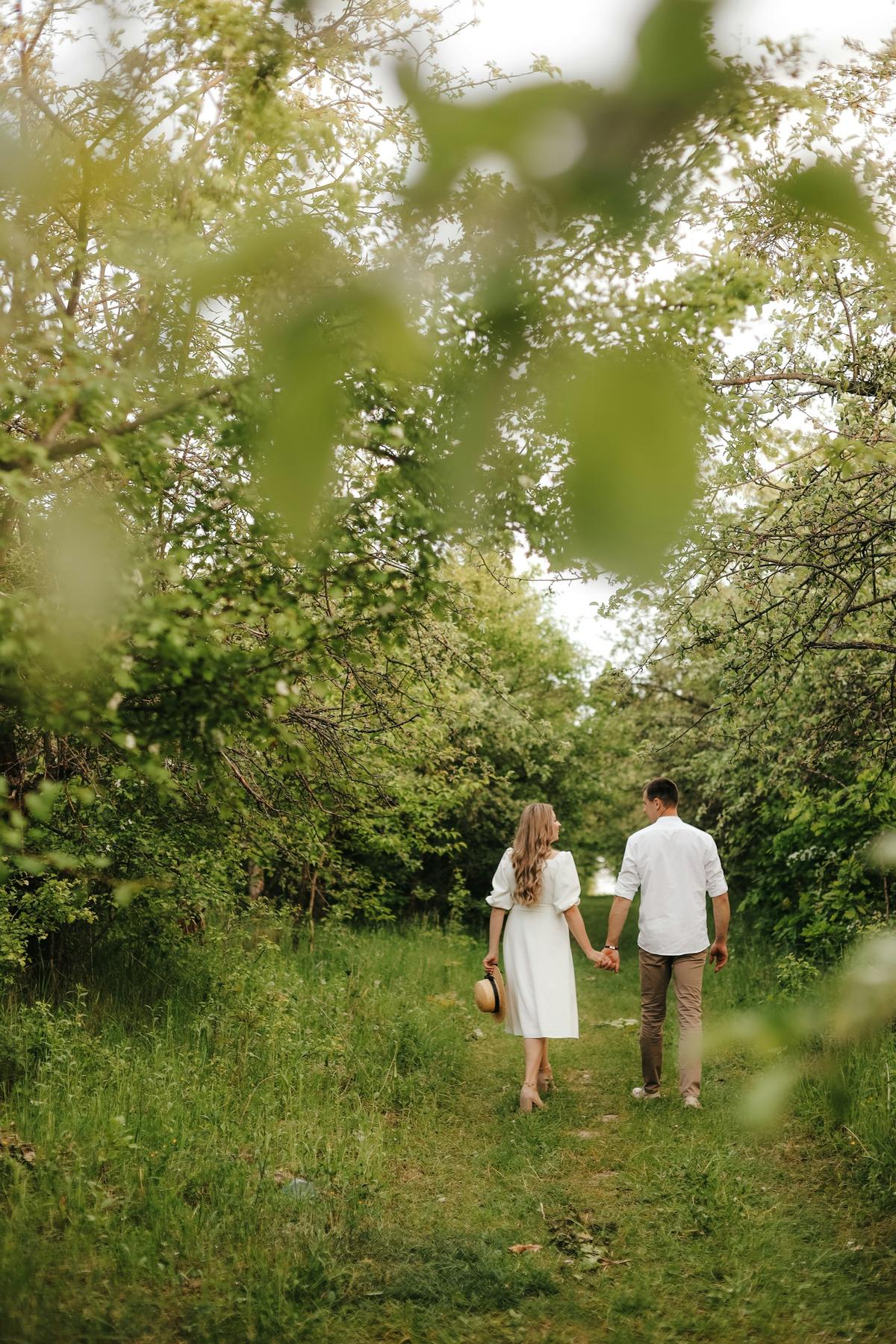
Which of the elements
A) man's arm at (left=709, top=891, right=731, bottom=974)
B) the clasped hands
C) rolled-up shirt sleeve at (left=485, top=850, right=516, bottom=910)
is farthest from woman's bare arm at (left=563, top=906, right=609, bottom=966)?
man's arm at (left=709, top=891, right=731, bottom=974)

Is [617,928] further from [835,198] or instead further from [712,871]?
[835,198]

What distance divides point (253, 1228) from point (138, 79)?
4.44 meters

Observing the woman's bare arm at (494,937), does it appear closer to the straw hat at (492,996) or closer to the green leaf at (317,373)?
the straw hat at (492,996)

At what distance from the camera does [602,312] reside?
1216 millimetres

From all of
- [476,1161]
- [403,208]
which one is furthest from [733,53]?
[476,1161]

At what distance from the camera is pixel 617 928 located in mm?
7191

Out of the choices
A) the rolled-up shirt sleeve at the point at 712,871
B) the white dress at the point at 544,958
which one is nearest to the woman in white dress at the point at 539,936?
the white dress at the point at 544,958

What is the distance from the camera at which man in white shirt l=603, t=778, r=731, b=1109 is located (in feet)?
22.6

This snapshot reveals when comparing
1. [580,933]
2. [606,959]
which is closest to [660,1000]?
[606,959]

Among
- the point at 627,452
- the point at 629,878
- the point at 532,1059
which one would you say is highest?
the point at 627,452

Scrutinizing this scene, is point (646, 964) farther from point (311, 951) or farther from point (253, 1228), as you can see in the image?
point (311, 951)

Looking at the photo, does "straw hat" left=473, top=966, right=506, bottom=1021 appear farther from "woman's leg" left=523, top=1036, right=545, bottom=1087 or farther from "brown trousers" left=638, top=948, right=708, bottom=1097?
"brown trousers" left=638, top=948, right=708, bottom=1097

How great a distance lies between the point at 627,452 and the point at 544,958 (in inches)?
258

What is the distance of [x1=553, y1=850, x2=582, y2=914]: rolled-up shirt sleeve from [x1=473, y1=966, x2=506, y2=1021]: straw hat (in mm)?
609
